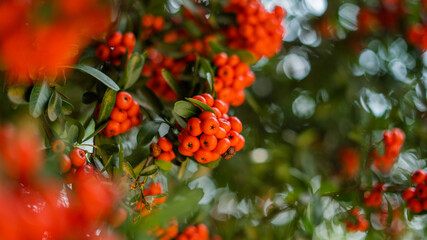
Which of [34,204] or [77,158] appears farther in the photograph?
[77,158]

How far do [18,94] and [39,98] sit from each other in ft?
0.27

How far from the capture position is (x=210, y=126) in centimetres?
106

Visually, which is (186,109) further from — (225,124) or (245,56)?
(245,56)

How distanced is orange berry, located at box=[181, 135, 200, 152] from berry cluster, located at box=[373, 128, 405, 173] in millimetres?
1323

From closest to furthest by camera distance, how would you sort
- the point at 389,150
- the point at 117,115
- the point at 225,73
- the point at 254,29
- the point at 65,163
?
the point at 65,163, the point at 117,115, the point at 225,73, the point at 254,29, the point at 389,150

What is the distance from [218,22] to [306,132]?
1.02 metres

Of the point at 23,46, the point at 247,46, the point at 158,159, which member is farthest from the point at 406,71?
the point at 23,46

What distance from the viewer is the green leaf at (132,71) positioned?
128 centimetres

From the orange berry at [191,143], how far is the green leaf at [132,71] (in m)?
0.36

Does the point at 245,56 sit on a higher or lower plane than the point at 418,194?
higher

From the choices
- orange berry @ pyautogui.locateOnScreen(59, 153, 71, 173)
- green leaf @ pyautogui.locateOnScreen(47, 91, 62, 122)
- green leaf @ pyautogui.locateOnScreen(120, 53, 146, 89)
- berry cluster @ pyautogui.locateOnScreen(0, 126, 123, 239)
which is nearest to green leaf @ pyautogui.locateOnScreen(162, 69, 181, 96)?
green leaf @ pyautogui.locateOnScreen(120, 53, 146, 89)

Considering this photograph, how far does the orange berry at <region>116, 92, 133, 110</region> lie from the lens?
3.97ft

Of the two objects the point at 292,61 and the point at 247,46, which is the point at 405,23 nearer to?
the point at 292,61

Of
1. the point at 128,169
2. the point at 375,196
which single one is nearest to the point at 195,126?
the point at 128,169
